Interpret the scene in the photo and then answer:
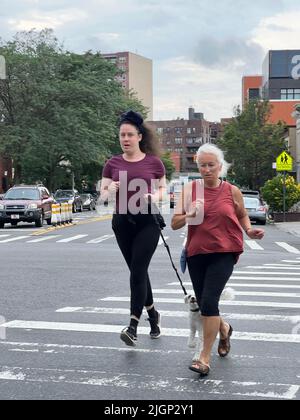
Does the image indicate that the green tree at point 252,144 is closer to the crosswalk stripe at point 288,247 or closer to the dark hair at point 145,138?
the crosswalk stripe at point 288,247

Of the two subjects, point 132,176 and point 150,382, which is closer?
point 150,382

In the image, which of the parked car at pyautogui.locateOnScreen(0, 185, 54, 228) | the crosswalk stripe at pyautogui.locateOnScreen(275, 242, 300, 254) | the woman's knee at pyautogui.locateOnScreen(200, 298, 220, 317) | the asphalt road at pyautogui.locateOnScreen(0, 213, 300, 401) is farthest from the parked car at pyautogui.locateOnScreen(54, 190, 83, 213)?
the woman's knee at pyautogui.locateOnScreen(200, 298, 220, 317)

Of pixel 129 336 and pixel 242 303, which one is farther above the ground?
pixel 129 336

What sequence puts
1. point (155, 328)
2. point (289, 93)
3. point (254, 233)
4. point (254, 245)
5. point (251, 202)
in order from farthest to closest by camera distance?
point (289, 93) → point (251, 202) → point (254, 245) → point (155, 328) → point (254, 233)

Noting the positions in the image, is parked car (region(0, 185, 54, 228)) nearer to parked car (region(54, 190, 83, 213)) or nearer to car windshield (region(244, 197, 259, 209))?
car windshield (region(244, 197, 259, 209))

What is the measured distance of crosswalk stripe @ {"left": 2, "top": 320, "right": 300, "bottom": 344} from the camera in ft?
24.6

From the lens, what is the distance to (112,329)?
7.91m

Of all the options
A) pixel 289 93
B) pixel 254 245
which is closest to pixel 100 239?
pixel 254 245

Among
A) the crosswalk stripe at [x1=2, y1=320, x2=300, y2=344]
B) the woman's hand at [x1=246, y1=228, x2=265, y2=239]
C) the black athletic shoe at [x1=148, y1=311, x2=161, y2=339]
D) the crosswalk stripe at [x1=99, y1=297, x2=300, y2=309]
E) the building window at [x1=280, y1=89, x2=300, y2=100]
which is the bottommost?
the crosswalk stripe at [x1=99, y1=297, x2=300, y2=309]

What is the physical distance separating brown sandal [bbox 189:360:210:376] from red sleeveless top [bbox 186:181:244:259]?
88 centimetres

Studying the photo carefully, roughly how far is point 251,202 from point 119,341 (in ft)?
86.9

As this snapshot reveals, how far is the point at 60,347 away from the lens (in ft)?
22.9

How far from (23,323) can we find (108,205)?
2.11m

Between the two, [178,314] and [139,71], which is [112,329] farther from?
[139,71]
